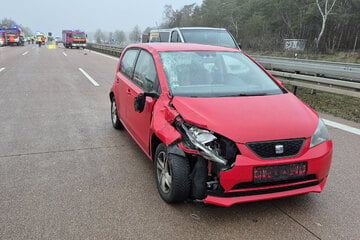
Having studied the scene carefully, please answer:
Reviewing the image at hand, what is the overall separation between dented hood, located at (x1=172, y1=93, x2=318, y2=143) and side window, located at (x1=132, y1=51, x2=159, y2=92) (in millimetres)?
623

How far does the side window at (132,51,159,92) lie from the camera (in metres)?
4.13

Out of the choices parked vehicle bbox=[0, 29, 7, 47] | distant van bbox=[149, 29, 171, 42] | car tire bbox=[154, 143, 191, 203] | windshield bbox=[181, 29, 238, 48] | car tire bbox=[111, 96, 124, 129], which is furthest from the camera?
parked vehicle bbox=[0, 29, 7, 47]

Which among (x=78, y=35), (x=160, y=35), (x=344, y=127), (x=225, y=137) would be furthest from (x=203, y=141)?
(x=78, y=35)

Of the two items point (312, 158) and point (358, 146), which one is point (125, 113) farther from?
point (358, 146)

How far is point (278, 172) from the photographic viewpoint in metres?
2.97

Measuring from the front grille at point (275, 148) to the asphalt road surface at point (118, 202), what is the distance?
0.70 m

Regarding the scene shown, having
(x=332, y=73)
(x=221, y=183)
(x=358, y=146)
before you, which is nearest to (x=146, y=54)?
(x=221, y=183)

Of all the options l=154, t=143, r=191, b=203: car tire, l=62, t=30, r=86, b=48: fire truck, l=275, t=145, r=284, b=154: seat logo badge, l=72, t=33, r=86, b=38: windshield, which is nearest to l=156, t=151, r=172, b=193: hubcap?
l=154, t=143, r=191, b=203: car tire

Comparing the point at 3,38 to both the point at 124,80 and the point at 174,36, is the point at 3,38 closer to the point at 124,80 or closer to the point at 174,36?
the point at 174,36

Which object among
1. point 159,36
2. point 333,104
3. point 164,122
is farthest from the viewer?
point 159,36

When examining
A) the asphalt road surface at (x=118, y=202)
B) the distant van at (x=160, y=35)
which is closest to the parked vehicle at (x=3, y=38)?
the distant van at (x=160, y=35)

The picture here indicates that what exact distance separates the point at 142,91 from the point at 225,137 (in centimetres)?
174

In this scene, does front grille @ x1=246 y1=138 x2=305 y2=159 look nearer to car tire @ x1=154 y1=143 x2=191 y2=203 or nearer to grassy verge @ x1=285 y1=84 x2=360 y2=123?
car tire @ x1=154 y1=143 x2=191 y2=203

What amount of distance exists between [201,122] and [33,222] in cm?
187
